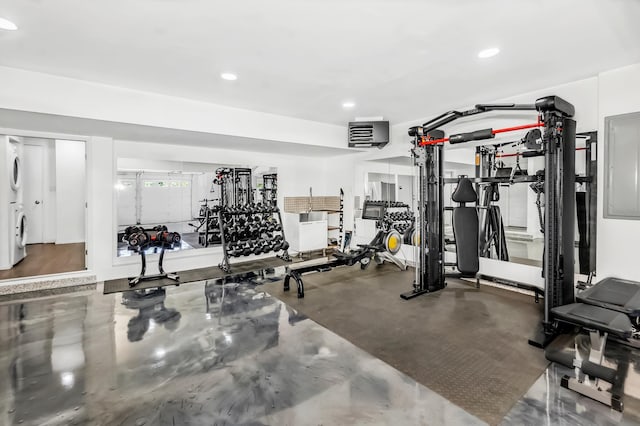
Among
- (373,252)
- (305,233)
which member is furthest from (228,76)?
(305,233)

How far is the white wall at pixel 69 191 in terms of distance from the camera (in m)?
7.22

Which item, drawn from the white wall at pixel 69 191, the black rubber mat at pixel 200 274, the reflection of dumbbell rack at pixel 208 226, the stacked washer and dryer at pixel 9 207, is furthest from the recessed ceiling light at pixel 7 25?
the white wall at pixel 69 191

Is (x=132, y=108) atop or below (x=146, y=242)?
atop

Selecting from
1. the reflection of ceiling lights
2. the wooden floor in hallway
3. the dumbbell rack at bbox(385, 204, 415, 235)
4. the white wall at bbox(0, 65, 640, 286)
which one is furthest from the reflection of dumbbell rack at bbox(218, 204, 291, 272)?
the reflection of ceiling lights

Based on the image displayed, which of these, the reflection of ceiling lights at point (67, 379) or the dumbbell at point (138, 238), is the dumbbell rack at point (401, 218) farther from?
the reflection of ceiling lights at point (67, 379)

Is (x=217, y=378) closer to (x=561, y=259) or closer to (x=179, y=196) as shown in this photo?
(x=561, y=259)

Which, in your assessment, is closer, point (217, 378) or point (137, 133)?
point (217, 378)

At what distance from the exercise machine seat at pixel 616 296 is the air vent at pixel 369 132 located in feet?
11.2

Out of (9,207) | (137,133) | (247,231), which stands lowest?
(247,231)

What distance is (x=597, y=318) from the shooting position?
2250 mm

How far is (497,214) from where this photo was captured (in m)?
4.36

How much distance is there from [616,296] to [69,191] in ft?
31.2

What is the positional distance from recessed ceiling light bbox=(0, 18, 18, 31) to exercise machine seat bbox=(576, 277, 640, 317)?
4927 millimetres

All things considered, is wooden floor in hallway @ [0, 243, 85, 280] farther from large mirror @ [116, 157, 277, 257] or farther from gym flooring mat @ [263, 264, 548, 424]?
gym flooring mat @ [263, 264, 548, 424]
